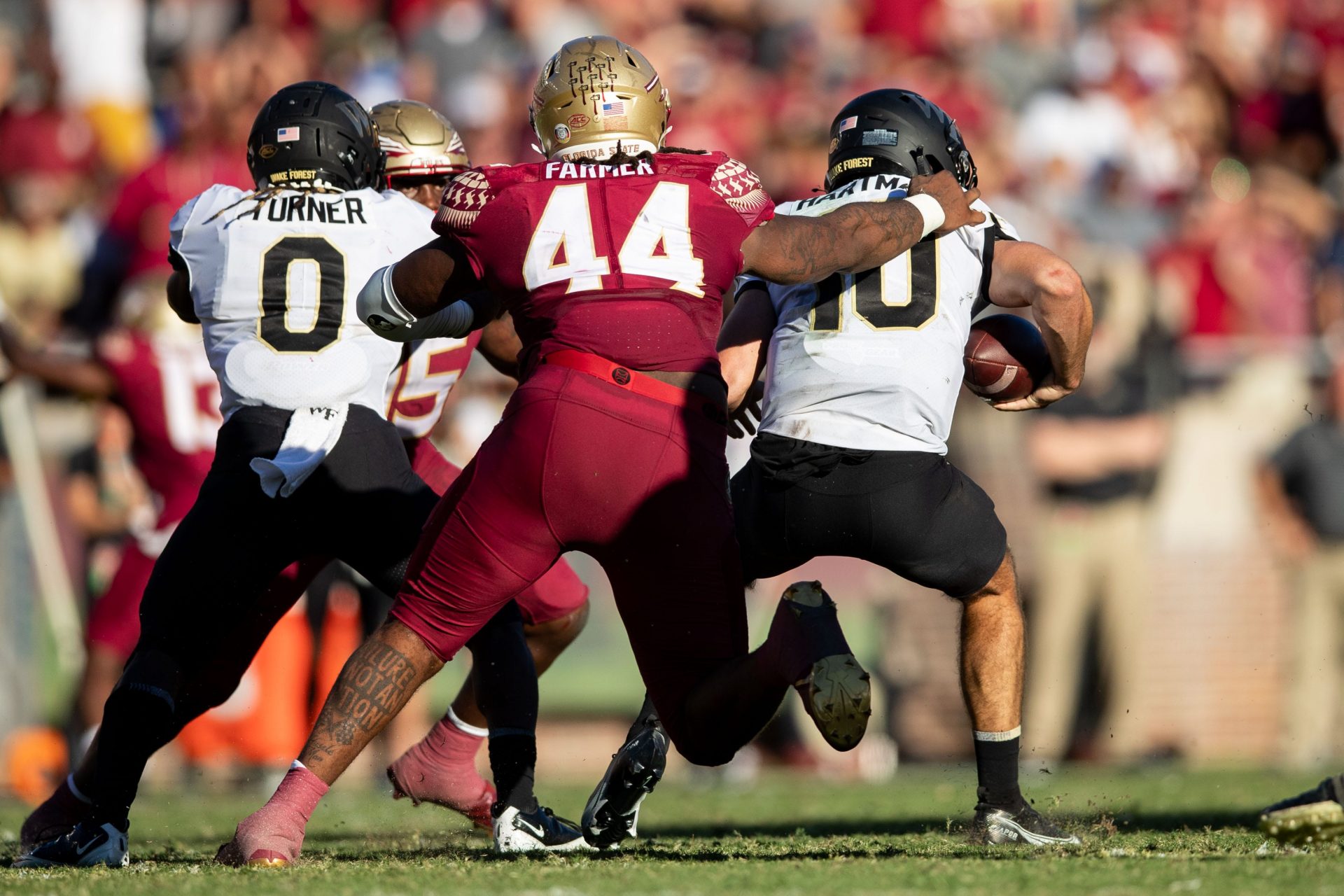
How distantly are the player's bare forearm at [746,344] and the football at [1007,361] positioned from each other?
23.9 inches

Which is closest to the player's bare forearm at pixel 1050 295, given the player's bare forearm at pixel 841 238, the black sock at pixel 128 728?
the player's bare forearm at pixel 841 238

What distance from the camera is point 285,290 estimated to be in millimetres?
5152

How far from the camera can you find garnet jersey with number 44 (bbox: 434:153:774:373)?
4398 mm

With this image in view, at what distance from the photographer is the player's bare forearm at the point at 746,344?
17.2ft

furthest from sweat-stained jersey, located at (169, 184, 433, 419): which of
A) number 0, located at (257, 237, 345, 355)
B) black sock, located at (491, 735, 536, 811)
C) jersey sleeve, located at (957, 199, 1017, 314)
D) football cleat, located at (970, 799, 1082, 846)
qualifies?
football cleat, located at (970, 799, 1082, 846)

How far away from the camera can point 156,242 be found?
1015cm

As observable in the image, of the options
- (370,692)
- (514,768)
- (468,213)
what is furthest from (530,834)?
(468,213)

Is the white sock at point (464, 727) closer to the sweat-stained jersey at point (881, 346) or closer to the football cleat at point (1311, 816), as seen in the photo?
the sweat-stained jersey at point (881, 346)

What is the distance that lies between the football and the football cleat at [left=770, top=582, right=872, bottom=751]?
140 cm

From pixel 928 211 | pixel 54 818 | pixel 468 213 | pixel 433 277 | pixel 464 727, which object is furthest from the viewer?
pixel 464 727

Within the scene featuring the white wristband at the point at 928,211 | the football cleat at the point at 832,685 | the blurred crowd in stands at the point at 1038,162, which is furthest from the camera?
the blurred crowd in stands at the point at 1038,162

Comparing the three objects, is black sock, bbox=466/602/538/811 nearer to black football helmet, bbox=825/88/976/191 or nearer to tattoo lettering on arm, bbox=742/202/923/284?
tattoo lettering on arm, bbox=742/202/923/284

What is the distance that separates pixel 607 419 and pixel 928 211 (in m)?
1.12

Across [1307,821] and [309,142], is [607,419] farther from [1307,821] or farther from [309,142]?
[1307,821]
